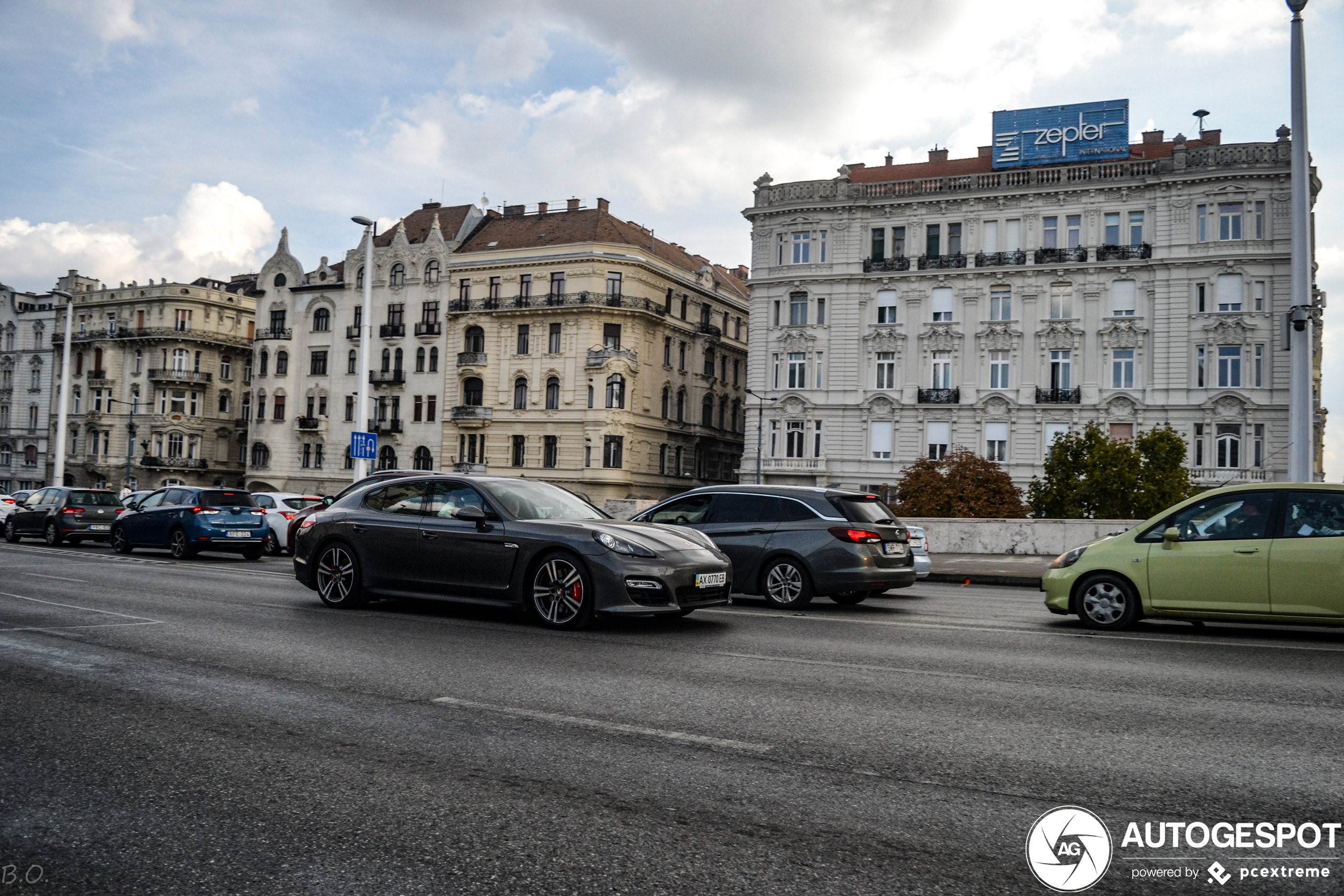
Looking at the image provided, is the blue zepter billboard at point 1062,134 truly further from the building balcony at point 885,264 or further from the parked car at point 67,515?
the parked car at point 67,515

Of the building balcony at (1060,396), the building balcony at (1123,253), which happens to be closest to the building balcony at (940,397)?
the building balcony at (1060,396)

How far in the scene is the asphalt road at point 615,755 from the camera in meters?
3.78

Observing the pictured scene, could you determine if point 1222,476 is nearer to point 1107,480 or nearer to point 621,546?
point 1107,480

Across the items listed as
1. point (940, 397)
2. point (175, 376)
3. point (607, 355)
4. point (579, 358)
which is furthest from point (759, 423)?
point (175, 376)

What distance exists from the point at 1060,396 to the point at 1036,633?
1756 inches

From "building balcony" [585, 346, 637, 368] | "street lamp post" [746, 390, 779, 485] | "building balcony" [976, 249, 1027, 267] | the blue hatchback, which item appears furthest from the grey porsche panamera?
"building balcony" [585, 346, 637, 368]

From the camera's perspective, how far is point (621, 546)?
33.4ft

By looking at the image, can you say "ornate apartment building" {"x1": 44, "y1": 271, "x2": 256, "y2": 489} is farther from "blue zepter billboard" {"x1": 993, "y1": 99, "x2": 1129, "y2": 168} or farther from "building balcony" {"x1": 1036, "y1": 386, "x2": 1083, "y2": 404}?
"building balcony" {"x1": 1036, "y1": 386, "x2": 1083, "y2": 404}

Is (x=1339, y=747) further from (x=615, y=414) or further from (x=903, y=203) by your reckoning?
(x=615, y=414)

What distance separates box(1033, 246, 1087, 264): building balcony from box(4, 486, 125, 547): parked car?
142ft

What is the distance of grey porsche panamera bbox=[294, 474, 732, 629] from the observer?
398 inches

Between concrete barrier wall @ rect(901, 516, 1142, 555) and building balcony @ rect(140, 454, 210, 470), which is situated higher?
building balcony @ rect(140, 454, 210, 470)

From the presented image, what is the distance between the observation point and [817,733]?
229 inches

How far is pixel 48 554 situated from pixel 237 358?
69.4m
